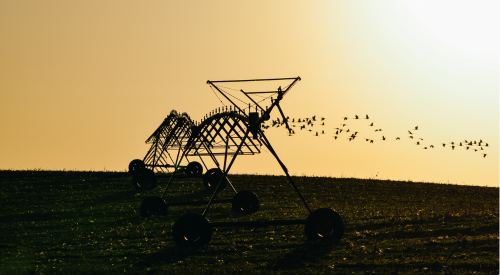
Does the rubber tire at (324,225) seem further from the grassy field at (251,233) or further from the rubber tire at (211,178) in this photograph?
the rubber tire at (211,178)

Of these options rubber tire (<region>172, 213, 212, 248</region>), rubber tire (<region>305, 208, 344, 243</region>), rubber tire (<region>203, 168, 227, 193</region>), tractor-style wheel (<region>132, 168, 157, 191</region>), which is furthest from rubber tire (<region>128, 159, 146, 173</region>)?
rubber tire (<region>305, 208, 344, 243</region>)

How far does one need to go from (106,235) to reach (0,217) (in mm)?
7121

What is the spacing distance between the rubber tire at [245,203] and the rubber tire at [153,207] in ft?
9.58

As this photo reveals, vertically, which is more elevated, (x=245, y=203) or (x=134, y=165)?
(x=134, y=165)

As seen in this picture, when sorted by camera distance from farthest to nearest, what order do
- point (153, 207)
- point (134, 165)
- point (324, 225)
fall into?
point (134, 165), point (153, 207), point (324, 225)

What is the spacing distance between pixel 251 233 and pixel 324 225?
2929mm

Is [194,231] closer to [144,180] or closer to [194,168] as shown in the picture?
[144,180]

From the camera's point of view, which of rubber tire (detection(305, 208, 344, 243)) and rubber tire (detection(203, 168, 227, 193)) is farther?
rubber tire (detection(203, 168, 227, 193))

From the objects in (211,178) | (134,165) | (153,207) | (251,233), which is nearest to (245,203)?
(153,207)

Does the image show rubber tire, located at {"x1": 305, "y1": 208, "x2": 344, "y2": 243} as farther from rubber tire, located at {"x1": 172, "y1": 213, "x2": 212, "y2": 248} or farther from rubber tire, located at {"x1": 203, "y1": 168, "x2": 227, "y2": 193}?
rubber tire, located at {"x1": 203, "y1": 168, "x2": 227, "y2": 193}

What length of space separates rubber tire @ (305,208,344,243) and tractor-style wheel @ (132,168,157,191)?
1562 cm

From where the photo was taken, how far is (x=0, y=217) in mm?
22469

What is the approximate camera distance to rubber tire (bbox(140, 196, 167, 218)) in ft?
70.9

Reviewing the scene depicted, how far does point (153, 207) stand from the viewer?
21734 mm
